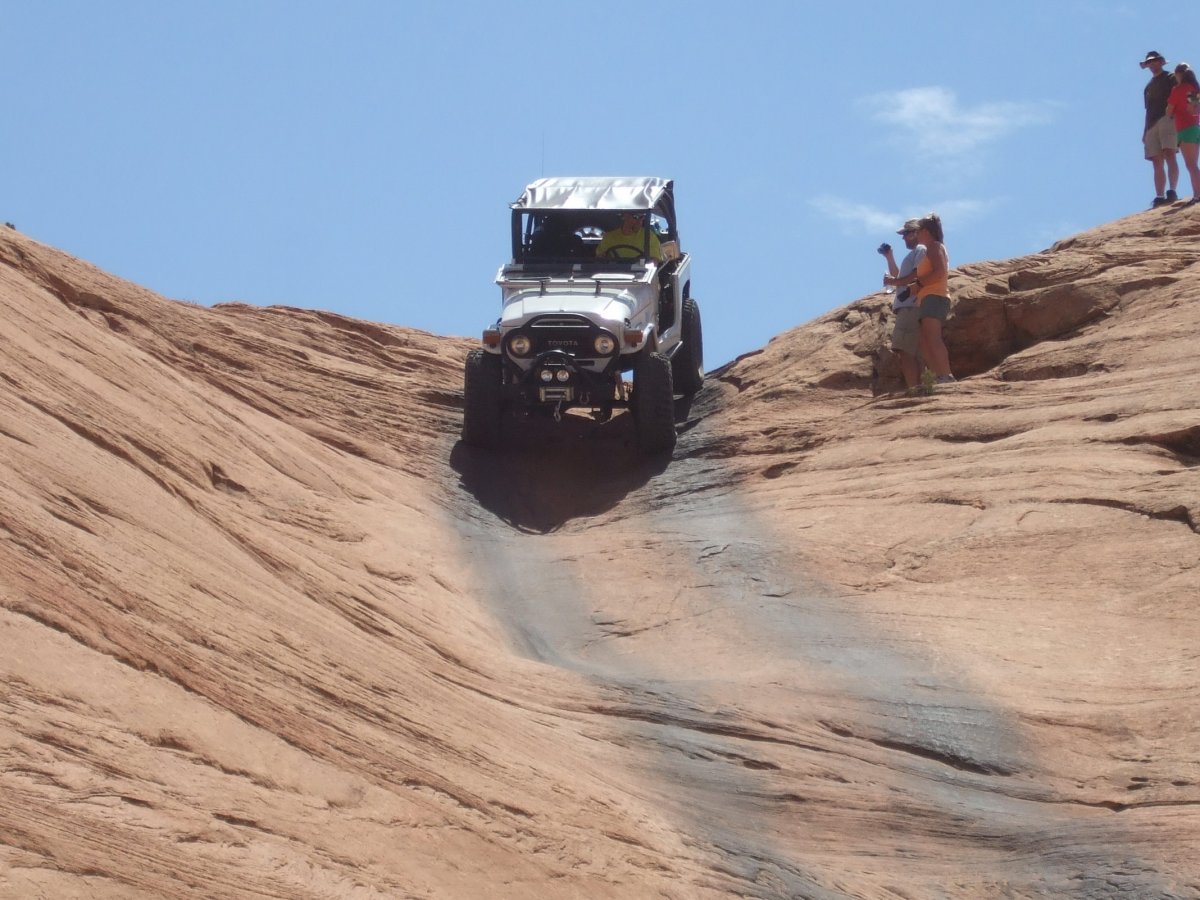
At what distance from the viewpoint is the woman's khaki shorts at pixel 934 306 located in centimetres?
1289

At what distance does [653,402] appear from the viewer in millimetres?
12680

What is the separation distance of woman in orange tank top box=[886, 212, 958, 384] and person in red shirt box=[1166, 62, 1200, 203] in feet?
11.4

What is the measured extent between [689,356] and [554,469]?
260 centimetres

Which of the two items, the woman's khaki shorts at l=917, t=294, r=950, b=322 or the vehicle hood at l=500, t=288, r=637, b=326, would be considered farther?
the woman's khaki shorts at l=917, t=294, r=950, b=322

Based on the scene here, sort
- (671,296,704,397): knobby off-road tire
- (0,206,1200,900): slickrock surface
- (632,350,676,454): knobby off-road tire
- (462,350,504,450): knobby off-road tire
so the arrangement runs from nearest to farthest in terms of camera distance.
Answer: (0,206,1200,900): slickrock surface < (632,350,676,454): knobby off-road tire < (462,350,504,450): knobby off-road tire < (671,296,704,397): knobby off-road tire

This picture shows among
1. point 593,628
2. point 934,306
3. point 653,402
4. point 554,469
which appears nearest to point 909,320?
point 934,306

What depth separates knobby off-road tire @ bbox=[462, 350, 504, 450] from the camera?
12828mm

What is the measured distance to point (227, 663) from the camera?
5980mm

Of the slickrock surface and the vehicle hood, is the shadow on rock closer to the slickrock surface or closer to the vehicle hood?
the slickrock surface

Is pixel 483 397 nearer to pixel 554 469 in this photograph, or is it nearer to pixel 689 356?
pixel 554 469

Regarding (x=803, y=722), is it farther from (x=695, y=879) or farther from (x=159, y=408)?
(x=159, y=408)

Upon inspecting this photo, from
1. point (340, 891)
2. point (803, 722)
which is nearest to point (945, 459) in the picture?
point (803, 722)

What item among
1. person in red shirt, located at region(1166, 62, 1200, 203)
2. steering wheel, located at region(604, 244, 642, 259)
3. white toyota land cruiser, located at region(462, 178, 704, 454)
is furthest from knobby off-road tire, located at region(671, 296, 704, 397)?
person in red shirt, located at region(1166, 62, 1200, 203)

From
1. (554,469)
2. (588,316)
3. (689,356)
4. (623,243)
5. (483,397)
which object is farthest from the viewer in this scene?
(689,356)
